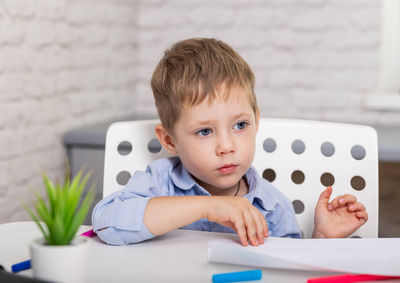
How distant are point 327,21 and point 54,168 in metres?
1.19

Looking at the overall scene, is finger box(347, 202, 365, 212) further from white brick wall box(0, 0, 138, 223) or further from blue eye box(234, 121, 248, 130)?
white brick wall box(0, 0, 138, 223)

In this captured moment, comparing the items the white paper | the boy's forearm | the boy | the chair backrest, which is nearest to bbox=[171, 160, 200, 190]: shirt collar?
the boy

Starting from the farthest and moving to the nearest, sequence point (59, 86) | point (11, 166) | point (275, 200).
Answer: point (59, 86)
point (11, 166)
point (275, 200)

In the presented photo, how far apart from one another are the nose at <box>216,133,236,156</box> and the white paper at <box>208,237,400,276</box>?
23cm

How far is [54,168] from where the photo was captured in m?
1.73

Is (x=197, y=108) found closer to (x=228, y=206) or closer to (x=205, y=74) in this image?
(x=205, y=74)

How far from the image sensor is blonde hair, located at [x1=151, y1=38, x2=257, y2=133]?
0.97 metres

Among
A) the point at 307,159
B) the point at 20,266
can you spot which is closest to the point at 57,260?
the point at 20,266

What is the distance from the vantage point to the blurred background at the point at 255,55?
1794 millimetres

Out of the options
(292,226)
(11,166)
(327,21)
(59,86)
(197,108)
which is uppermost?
(327,21)

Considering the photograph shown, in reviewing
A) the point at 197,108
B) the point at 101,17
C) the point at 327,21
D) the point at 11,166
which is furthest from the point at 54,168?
the point at 327,21

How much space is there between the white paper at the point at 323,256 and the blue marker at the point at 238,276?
3cm

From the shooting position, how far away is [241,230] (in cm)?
77

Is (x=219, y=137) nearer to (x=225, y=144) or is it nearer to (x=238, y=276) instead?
(x=225, y=144)
